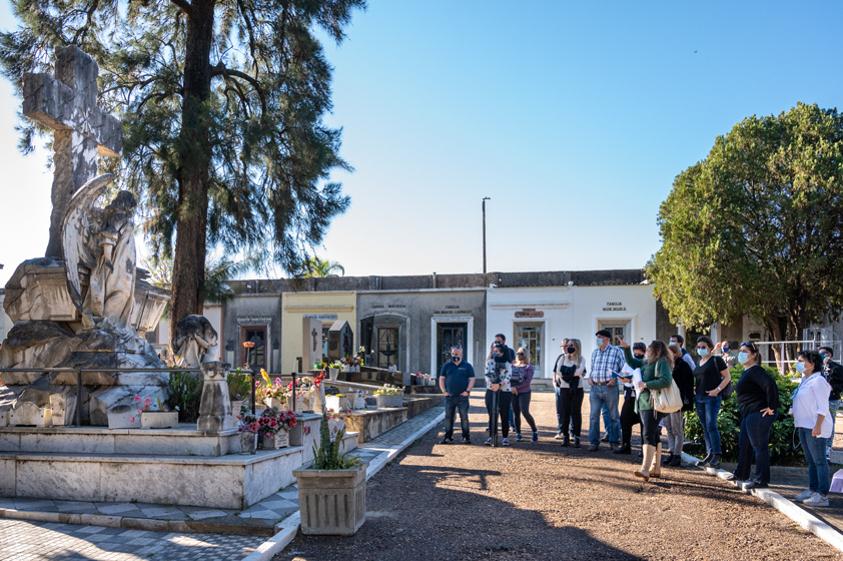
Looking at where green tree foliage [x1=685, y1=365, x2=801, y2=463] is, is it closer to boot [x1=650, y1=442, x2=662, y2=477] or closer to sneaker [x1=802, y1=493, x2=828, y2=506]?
boot [x1=650, y1=442, x2=662, y2=477]

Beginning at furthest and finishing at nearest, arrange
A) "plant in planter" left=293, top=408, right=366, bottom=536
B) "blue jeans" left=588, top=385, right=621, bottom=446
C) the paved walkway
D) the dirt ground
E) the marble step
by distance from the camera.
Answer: "blue jeans" left=588, top=385, right=621, bottom=446 < the marble step < "plant in planter" left=293, top=408, right=366, bottom=536 < the dirt ground < the paved walkway

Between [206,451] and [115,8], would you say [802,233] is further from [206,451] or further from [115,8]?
[206,451]

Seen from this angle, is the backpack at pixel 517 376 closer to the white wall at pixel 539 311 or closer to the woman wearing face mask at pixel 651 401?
the woman wearing face mask at pixel 651 401

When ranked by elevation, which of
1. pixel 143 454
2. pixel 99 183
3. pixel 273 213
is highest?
pixel 273 213

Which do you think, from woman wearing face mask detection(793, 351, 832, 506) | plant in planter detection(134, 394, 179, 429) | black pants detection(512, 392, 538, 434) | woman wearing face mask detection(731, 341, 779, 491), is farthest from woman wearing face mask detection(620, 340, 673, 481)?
plant in planter detection(134, 394, 179, 429)

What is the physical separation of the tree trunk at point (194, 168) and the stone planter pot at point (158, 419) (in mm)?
6840

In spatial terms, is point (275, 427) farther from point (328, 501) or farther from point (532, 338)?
point (532, 338)

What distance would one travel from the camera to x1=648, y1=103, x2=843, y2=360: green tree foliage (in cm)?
2298

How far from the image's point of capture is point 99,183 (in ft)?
26.0

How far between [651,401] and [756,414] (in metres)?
1.09

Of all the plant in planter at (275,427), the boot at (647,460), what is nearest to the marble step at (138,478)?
the plant in planter at (275,427)

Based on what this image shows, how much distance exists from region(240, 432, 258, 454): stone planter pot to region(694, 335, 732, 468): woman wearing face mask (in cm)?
540

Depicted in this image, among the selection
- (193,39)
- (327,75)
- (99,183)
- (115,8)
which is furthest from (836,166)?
(99,183)

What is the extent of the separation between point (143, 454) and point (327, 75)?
10.7 m
